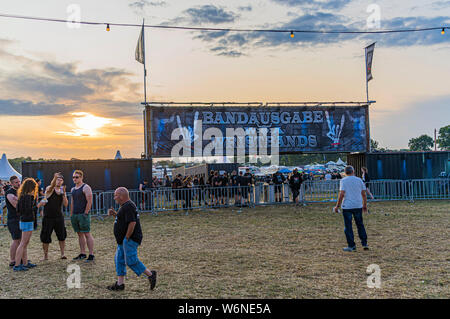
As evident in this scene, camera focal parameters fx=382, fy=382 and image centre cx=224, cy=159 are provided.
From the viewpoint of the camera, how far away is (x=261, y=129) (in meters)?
23.5

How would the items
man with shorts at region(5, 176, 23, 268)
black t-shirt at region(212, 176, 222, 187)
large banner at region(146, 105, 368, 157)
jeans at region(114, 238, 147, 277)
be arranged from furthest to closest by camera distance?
large banner at region(146, 105, 368, 157) → black t-shirt at region(212, 176, 222, 187) → man with shorts at region(5, 176, 23, 268) → jeans at region(114, 238, 147, 277)

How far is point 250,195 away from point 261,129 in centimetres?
588

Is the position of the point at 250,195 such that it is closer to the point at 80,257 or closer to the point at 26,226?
the point at 80,257

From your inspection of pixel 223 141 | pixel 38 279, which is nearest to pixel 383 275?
pixel 38 279

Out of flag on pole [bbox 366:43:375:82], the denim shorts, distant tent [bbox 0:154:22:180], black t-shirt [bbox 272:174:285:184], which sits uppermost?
flag on pole [bbox 366:43:375:82]

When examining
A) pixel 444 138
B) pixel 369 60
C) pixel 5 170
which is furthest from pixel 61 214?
pixel 444 138

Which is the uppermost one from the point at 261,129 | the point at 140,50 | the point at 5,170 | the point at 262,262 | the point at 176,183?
the point at 140,50

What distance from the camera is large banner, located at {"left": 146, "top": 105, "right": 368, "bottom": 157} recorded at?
22.4 metres

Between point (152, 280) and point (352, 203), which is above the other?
point (352, 203)

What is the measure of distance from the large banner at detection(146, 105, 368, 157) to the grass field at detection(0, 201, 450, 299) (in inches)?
382

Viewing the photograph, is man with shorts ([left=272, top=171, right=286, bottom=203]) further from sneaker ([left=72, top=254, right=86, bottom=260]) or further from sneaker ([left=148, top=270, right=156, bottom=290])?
sneaker ([left=148, top=270, right=156, bottom=290])

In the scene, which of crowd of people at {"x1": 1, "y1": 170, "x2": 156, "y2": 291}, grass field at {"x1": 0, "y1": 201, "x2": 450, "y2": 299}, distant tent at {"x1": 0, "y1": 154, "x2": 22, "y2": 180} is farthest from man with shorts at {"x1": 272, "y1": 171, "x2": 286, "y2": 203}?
distant tent at {"x1": 0, "y1": 154, "x2": 22, "y2": 180}

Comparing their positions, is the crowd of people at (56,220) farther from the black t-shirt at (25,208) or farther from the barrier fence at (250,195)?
the barrier fence at (250,195)

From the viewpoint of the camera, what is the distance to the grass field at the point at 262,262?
5.91 m
